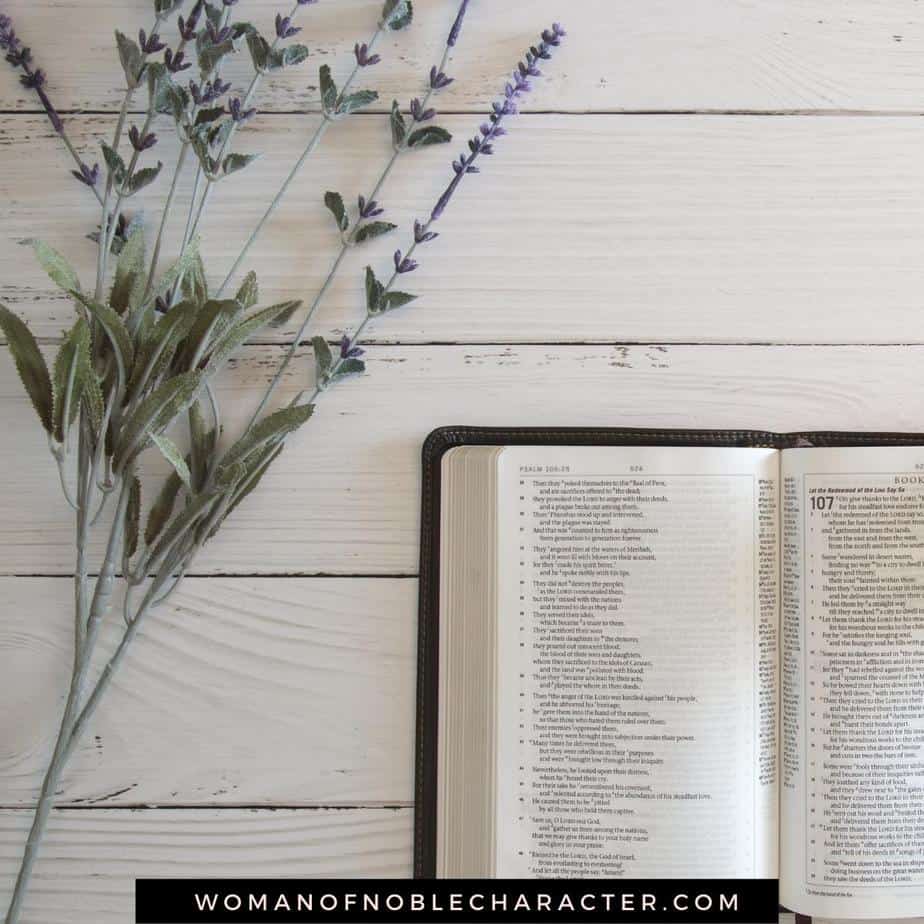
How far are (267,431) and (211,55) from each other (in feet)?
0.83

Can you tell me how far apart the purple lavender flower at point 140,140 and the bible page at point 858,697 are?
20.1 inches

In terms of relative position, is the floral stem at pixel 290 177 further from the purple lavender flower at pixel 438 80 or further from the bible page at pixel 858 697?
the bible page at pixel 858 697

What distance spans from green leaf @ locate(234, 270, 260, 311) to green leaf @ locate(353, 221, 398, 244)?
0.08 m

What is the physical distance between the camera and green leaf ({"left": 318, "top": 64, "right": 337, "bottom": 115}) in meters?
0.59

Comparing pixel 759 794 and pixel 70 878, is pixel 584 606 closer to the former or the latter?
pixel 759 794

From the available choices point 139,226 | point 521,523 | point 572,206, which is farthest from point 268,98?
point 521,523

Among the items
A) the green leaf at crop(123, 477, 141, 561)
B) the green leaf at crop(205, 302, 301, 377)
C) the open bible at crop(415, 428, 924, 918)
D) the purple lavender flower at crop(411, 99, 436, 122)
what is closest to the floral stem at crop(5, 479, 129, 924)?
the green leaf at crop(123, 477, 141, 561)

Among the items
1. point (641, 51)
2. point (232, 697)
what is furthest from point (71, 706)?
point (641, 51)

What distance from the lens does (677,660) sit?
Answer: 23.9 inches

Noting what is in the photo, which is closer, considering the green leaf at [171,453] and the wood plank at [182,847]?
the green leaf at [171,453]

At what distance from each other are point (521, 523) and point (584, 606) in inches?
2.9

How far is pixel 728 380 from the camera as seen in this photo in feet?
2.08

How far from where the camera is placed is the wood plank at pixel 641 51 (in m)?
A: 0.64

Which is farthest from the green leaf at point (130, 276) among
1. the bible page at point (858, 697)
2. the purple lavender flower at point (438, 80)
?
the bible page at point (858, 697)
